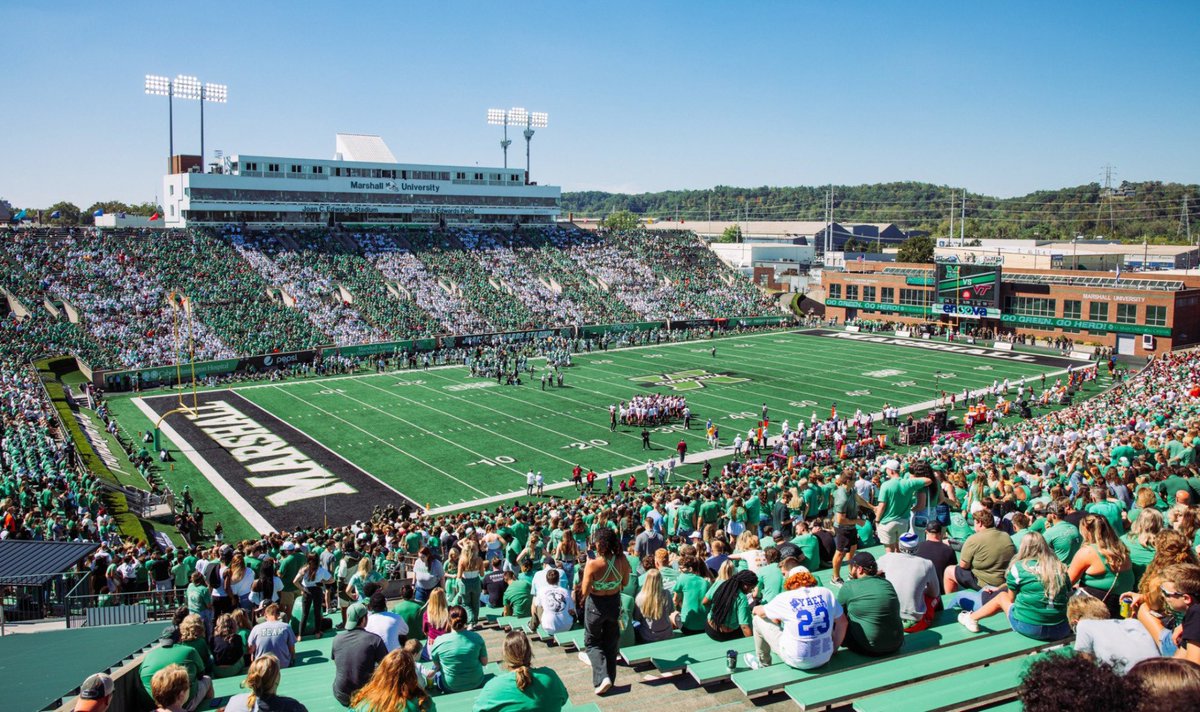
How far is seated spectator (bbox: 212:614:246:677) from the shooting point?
7.15 metres

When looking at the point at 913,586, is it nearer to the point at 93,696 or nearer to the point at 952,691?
the point at 952,691

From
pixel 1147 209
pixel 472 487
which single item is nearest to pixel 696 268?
pixel 472 487

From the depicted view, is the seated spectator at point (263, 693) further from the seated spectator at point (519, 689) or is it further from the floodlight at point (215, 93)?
the floodlight at point (215, 93)

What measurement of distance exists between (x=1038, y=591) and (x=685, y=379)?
1379 inches

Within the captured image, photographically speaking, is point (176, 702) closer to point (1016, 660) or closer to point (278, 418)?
point (1016, 660)

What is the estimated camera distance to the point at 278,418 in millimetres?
33719

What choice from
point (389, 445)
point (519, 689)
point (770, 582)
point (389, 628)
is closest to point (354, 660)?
point (389, 628)

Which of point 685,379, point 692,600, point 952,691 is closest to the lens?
point 952,691

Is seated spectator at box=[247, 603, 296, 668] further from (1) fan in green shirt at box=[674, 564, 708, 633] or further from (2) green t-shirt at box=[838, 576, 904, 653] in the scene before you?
(2) green t-shirt at box=[838, 576, 904, 653]

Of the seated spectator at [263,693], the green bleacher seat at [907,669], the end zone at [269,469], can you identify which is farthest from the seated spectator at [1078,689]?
the end zone at [269,469]

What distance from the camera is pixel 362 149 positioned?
225 feet

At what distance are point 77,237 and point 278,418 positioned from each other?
24.2m

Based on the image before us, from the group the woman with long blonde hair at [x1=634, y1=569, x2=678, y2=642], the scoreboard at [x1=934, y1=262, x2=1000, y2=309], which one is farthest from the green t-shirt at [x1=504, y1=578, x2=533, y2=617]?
the scoreboard at [x1=934, y1=262, x2=1000, y2=309]

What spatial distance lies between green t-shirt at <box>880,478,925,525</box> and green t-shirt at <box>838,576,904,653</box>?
3548 millimetres
